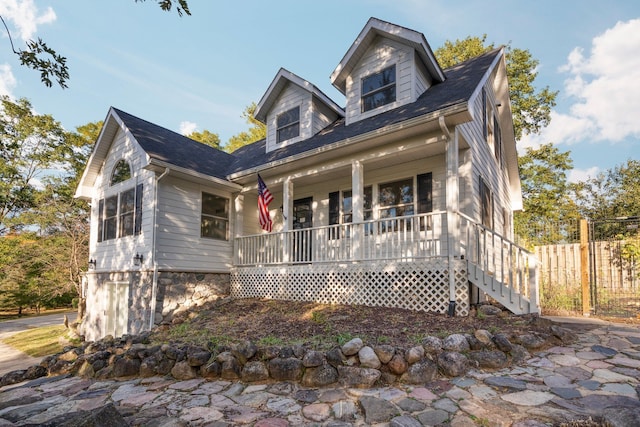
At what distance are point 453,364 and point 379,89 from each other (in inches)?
268

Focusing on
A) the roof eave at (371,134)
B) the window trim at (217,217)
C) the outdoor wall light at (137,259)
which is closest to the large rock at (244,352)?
the roof eave at (371,134)

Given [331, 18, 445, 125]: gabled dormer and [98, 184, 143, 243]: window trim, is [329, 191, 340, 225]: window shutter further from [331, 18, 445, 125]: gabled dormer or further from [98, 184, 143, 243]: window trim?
[98, 184, 143, 243]: window trim

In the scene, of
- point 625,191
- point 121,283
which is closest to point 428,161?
point 121,283

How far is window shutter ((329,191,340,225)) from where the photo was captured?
9547mm

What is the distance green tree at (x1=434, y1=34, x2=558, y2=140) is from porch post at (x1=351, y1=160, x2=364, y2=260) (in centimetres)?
1547

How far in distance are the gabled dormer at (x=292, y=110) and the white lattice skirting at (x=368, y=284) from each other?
4080 mm

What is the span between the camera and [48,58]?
4.53 metres

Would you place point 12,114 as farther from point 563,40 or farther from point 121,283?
point 563,40

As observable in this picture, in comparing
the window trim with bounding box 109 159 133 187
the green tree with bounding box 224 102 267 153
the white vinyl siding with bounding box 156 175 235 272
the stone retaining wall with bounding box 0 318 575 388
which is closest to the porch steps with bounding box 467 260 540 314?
the stone retaining wall with bounding box 0 318 575 388

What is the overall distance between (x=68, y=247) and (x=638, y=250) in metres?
22.7

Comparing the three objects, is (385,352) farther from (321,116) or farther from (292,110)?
(292,110)

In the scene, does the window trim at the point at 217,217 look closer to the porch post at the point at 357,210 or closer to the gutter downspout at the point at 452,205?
the porch post at the point at 357,210

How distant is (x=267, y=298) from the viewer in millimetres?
9047

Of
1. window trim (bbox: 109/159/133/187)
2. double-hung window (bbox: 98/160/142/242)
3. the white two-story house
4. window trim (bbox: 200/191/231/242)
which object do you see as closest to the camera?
the white two-story house
